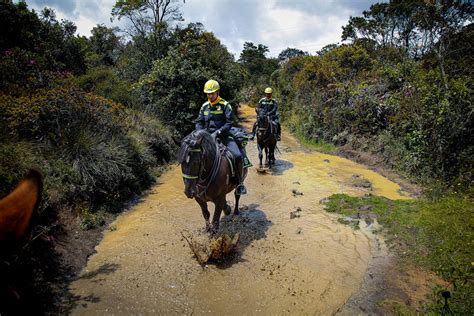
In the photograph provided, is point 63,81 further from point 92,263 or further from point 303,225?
point 303,225

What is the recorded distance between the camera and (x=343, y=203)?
321 inches

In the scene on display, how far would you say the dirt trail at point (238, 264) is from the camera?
452cm

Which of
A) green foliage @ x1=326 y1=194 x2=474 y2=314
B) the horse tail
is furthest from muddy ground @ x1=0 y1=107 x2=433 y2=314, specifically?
the horse tail

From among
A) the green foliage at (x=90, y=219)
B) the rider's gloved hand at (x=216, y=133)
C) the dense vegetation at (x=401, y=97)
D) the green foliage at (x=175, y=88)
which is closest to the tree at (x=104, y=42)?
the green foliage at (x=175, y=88)

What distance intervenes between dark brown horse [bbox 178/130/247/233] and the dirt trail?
3.43 feet

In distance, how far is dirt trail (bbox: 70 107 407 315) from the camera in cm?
452

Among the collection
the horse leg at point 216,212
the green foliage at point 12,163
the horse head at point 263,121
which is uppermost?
the horse head at point 263,121

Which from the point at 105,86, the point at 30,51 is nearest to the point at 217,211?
the point at 105,86

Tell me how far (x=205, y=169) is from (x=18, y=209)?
14.0 feet

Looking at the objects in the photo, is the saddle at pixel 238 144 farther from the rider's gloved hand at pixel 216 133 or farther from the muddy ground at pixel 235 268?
the muddy ground at pixel 235 268

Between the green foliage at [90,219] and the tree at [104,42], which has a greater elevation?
Answer: the tree at [104,42]

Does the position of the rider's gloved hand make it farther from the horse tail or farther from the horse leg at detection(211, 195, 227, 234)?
the horse tail

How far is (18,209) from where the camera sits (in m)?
0.86

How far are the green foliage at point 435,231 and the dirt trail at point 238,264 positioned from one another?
1.94 feet
